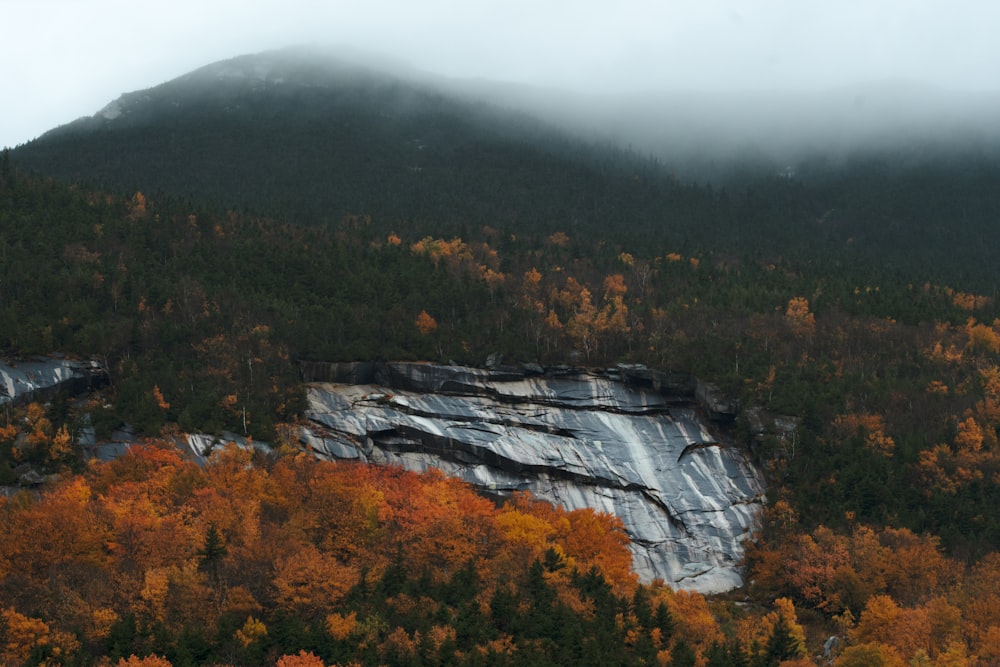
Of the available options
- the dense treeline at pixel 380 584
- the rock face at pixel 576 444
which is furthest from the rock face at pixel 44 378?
the rock face at pixel 576 444

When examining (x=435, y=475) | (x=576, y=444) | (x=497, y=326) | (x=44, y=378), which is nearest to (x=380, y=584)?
(x=435, y=475)

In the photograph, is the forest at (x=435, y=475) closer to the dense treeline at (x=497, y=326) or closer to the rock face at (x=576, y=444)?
the dense treeline at (x=497, y=326)

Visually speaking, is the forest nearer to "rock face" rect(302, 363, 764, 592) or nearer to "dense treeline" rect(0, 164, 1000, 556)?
"dense treeline" rect(0, 164, 1000, 556)

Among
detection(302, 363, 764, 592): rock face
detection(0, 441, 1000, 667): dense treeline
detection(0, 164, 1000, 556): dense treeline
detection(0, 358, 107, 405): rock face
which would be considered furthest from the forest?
detection(302, 363, 764, 592): rock face

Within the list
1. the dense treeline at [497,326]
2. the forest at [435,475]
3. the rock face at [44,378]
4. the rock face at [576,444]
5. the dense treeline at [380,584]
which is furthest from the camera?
the rock face at [576,444]

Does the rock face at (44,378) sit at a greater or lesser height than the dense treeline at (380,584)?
greater

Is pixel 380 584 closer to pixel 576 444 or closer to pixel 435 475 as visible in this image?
pixel 435 475
